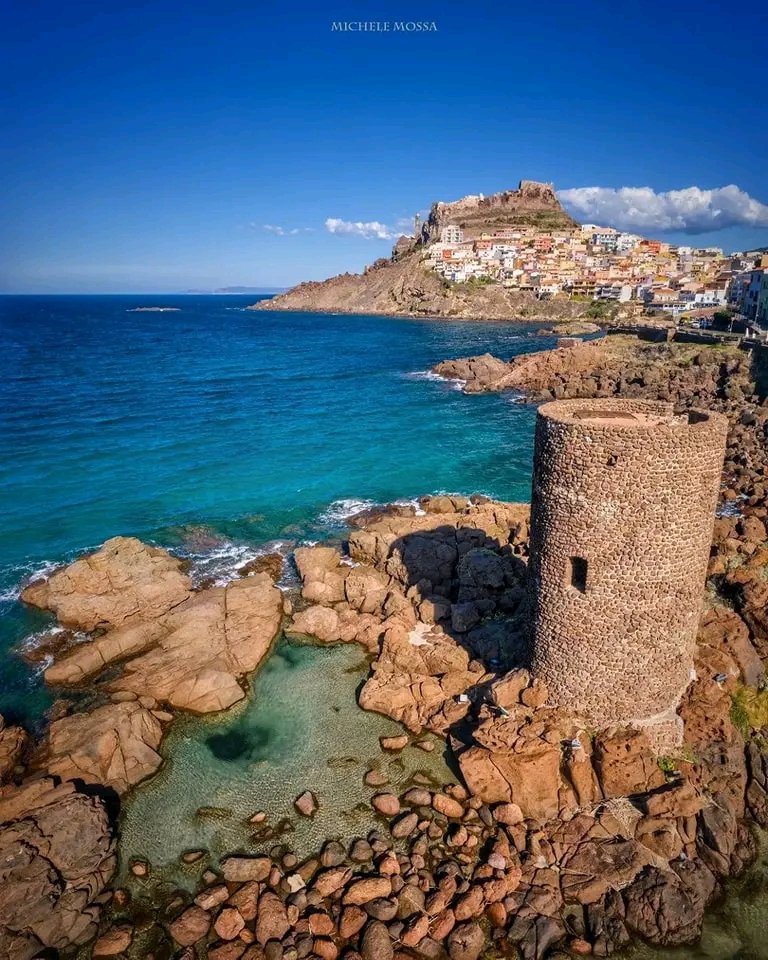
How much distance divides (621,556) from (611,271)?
163689 millimetres

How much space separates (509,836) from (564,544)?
631 cm

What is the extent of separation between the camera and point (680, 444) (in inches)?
475

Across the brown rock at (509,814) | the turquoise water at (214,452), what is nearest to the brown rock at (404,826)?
the brown rock at (509,814)

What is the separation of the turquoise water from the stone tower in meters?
15.0

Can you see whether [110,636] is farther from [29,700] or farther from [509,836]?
[509,836]

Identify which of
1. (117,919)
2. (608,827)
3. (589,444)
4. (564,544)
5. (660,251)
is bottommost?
(117,919)

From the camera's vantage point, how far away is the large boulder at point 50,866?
11.3 meters

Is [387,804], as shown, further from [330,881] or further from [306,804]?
[330,881]

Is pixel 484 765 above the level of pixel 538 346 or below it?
below

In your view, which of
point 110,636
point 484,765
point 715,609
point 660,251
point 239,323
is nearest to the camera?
point 484,765

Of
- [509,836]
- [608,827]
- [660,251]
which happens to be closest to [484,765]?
[509,836]

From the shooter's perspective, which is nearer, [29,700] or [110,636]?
[29,700]

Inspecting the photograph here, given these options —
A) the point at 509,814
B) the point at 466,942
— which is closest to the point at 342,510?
the point at 509,814

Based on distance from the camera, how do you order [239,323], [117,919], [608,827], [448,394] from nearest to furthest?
[117,919] → [608,827] → [448,394] → [239,323]
